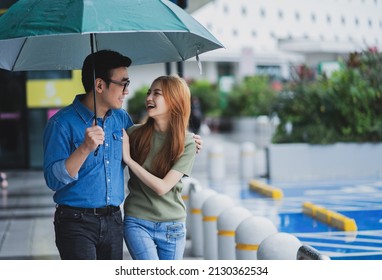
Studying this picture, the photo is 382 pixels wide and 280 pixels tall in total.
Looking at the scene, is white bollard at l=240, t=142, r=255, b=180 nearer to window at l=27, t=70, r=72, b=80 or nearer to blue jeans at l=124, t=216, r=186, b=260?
window at l=27, t=70, r=72, b=80

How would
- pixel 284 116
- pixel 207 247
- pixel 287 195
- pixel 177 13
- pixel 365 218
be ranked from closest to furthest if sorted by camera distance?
1. pixel 177 13
2. pixel 207 247
3. pixel 365 218
4. pixel 287 195
5. pixel 284 116

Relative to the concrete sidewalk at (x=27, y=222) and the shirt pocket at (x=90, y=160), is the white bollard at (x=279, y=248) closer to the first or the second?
the shirt pocket at (x=90, y=160)

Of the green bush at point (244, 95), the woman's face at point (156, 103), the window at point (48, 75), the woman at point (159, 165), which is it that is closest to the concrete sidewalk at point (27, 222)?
the window at point (48, 75)

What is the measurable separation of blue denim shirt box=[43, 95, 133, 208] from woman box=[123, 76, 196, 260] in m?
0.19

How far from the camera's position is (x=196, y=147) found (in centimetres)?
453

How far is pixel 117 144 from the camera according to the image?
13.8 feet

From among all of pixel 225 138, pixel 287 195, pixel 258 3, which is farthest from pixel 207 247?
pixel 225 138

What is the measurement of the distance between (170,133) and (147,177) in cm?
31

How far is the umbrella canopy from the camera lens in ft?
12.5

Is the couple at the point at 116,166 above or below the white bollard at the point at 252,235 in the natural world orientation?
above

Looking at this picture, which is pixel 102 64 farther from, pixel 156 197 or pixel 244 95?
pixel 244 95

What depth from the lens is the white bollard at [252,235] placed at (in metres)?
6.09

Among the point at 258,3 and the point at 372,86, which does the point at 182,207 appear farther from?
the point at 258,3
